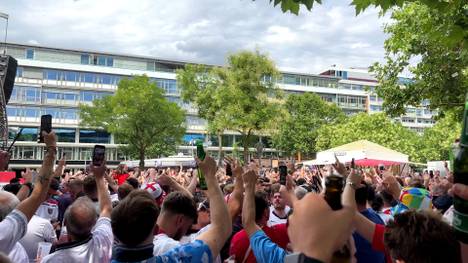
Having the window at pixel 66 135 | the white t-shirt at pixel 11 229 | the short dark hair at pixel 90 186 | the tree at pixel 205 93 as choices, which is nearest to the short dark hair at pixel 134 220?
the white t-shirt at pixel 11 229

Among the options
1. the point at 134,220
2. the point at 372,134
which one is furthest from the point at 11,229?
the point at 372,134

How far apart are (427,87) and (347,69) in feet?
321

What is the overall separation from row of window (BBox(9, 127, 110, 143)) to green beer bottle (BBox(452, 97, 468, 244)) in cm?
7099

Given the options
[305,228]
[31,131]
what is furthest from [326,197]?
[31,131]

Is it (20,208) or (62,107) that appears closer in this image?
(20,208)

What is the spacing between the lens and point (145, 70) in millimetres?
75812

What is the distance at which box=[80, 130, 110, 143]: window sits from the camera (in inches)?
2763

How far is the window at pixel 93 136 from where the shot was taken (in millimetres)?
70188

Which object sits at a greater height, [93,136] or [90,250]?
[93,136]

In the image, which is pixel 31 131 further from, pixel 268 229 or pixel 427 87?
pixel 268 229

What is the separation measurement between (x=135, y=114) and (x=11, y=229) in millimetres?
40054

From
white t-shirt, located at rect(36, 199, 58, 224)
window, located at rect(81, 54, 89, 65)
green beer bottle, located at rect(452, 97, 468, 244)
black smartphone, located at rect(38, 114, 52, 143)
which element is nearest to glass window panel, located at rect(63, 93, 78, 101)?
window, located at rect(81, 54, 89, 65)

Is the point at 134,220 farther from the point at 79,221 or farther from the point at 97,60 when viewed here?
the point at 97,60

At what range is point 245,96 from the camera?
38.1 meters
